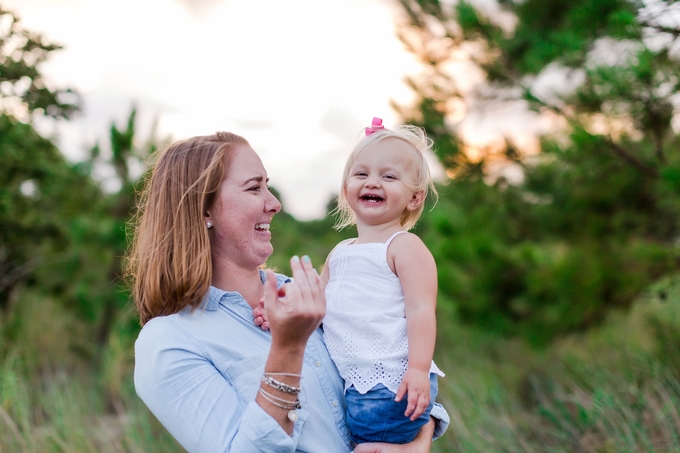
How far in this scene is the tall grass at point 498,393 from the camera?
339cm

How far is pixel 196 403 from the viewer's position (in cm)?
144

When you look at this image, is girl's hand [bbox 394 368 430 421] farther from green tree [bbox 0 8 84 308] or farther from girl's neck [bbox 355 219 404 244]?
green tree [bbox 0 8 84 308]

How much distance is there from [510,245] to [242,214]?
17.4 ft

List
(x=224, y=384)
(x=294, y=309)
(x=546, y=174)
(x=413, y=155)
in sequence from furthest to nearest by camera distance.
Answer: (x=546, y=174) → (x=413, y=155) → (x=224, y=384) → (x=294, y=309)

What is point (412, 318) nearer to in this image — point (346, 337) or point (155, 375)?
point (346, 337)

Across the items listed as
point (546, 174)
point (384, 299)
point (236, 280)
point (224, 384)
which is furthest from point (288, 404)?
point (546, 174)

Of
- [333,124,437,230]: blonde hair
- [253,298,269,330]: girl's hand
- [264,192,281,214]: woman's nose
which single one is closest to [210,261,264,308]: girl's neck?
[253,298,269,330]: girl's hand

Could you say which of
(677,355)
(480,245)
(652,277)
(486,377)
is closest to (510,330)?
(486,377)

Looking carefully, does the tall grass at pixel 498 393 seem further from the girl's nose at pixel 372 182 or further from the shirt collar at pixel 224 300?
the shirt collar at pixel 224 300

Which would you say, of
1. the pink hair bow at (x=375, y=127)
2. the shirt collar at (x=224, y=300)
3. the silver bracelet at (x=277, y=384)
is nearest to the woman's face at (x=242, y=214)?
the shirt collar at (x=224, y=300)

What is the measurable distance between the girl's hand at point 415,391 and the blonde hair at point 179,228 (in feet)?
2.07

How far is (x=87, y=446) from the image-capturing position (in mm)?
3738

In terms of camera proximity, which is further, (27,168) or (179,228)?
(27,168)

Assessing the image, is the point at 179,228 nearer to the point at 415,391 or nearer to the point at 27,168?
the point at 415,391
